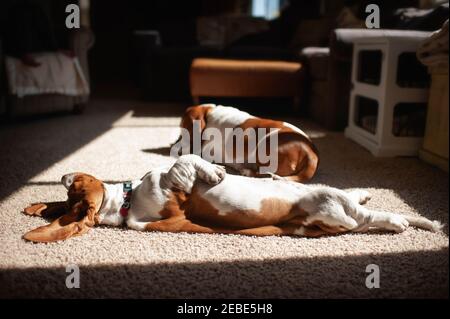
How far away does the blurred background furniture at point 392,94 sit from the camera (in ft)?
6.77

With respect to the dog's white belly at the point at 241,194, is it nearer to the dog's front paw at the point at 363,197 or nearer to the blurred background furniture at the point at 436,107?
the dog's front paw at the point at 363,197

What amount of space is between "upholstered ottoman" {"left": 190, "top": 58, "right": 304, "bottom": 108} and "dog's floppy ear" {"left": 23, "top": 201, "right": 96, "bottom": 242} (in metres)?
2.29

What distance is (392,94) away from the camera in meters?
2.10

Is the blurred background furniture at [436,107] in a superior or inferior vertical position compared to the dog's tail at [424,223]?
superior

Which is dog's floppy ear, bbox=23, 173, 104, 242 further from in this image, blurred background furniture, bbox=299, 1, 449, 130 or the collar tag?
blurred background furniture, bbox=299, 1, 449, 130

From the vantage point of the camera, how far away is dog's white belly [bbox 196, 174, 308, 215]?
47.4 inches

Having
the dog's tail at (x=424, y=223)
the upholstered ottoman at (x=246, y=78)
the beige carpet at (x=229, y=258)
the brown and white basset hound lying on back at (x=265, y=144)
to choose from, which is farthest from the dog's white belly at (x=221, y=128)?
the upholstered ottoman at (x=246, y=78)

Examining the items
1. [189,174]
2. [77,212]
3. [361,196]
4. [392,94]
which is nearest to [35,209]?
[77,212]

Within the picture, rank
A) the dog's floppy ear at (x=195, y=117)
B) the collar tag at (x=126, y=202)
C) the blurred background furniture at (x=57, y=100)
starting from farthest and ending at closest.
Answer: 1. the blurred background furniture at (x=57, y=100)
2. the dog's floppy ear at (x=195, y=117)
3. the collar tag at (x=126, y=202)

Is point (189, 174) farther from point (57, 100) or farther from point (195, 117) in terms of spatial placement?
point (57, 100)

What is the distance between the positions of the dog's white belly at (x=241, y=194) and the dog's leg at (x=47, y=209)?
0.44 metres

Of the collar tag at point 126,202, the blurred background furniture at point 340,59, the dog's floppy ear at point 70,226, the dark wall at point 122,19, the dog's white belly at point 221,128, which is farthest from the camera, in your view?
the dark wall at point 122,19

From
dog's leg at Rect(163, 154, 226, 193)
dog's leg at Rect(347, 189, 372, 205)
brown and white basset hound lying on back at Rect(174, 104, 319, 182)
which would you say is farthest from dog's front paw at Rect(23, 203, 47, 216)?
Result: dog's leg at Rect(347, 189, 372, 205)

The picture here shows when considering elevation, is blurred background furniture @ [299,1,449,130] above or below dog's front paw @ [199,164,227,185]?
above
